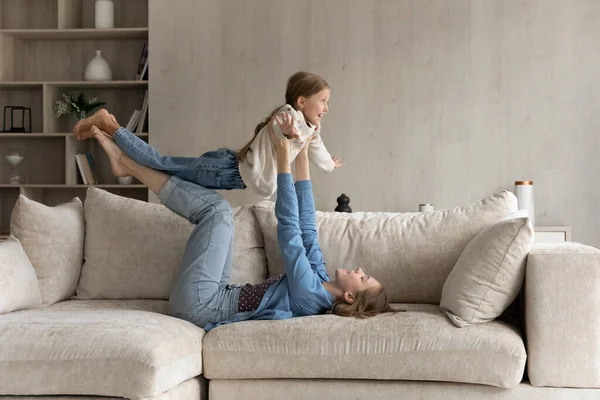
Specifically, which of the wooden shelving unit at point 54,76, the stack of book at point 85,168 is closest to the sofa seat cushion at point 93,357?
the stack of book at point 85,168

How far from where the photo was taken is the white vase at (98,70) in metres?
5.67

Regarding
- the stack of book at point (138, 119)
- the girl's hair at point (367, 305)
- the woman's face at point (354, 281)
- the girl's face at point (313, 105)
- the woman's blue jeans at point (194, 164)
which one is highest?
the stack of book at point (138, 119)

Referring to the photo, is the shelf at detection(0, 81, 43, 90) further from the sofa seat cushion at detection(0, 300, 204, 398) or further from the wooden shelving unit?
the sofa seat cushion at detection(0, 300, 204, 398)

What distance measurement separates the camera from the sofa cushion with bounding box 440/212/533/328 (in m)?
2.85

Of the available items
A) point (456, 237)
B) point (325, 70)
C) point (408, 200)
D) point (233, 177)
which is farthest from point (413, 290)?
point (325, 70)

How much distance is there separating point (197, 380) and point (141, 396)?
422mm

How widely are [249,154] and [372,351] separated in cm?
100

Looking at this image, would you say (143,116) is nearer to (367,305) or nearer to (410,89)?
(410,89)

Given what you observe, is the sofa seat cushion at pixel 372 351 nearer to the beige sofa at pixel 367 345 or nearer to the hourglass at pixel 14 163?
the beige sofa at pixel 367 345

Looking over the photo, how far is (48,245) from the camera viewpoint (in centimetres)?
342

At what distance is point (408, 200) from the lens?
→ 5.36m

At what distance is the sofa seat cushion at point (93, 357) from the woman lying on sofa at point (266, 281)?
29cm

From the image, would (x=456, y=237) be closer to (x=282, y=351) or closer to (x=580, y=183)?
(x=282, y=351)

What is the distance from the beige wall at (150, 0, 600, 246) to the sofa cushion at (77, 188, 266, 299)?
1936 millimetres
